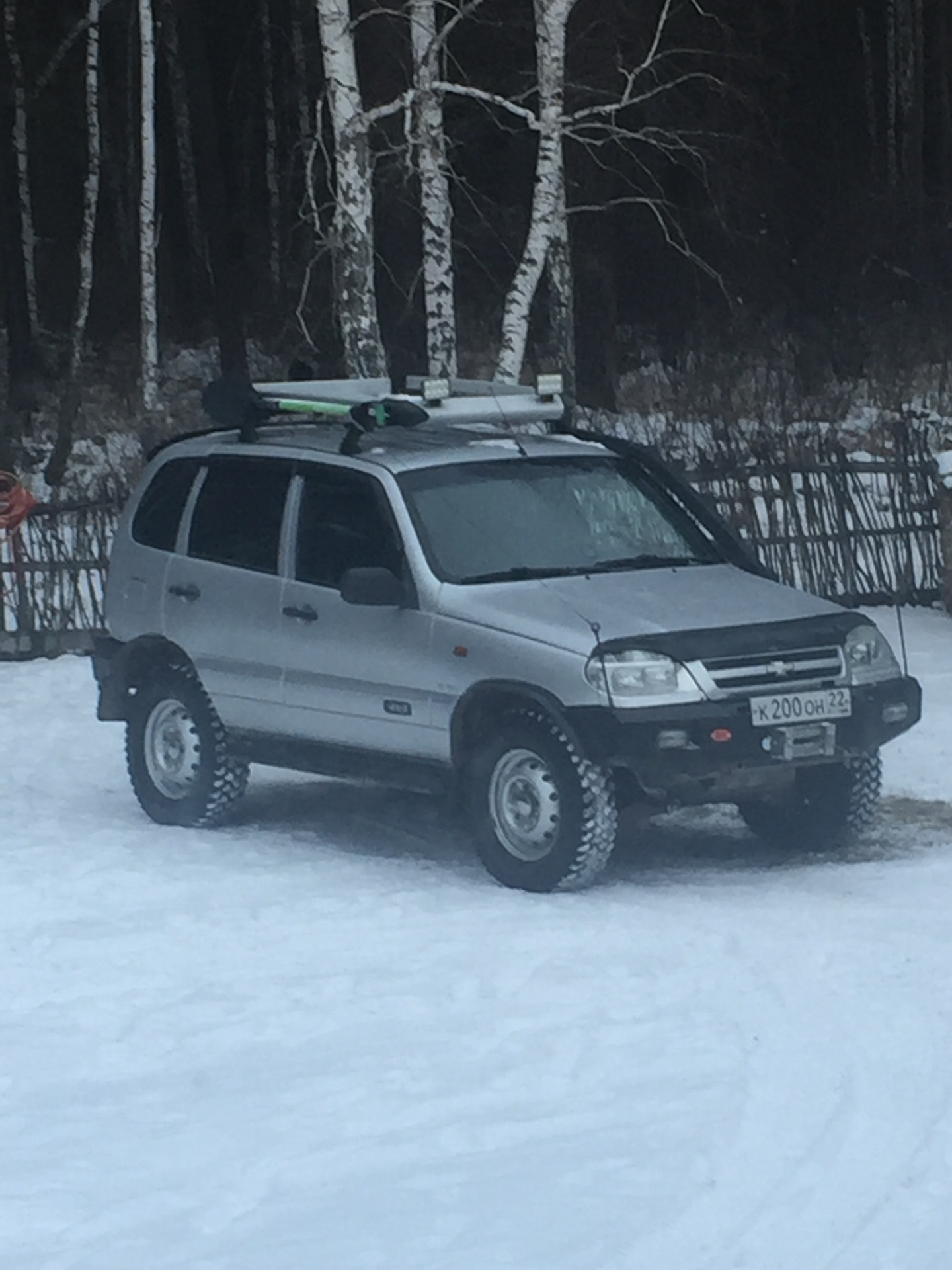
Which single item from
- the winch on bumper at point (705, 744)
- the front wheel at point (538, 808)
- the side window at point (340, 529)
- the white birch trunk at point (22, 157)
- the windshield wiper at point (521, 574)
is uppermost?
the white birch trunk at point (22, 157)

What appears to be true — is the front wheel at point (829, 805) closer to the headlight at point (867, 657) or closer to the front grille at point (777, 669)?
the headlight at point (867, 657)

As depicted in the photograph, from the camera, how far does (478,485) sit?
10.3 m

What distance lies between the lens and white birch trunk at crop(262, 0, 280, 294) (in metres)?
39.5

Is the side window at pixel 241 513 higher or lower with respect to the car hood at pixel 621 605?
higher

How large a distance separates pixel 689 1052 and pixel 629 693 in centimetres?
233

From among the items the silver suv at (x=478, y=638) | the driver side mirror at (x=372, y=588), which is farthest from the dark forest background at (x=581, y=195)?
the driver side mirror at (x=372, y=588)

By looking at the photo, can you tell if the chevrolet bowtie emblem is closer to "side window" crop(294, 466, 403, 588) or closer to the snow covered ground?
the snow covered ground

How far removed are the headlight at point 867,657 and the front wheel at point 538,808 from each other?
113 cm

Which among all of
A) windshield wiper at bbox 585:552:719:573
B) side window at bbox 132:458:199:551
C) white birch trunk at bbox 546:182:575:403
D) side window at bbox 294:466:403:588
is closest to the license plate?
windshield wiper at bbox 585:552:719:573

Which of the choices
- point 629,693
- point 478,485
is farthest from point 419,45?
point 629,693

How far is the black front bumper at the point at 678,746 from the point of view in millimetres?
8992

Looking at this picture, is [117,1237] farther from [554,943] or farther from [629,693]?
[629,693]

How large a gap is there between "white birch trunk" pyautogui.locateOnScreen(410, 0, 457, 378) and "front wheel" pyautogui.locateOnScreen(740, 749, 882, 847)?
8.50m

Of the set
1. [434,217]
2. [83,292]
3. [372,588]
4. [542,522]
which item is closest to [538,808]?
[372,588]
